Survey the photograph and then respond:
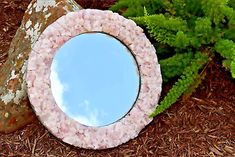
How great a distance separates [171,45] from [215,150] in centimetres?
66

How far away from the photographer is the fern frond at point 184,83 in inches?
128

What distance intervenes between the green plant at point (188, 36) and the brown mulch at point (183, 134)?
0.42 feet

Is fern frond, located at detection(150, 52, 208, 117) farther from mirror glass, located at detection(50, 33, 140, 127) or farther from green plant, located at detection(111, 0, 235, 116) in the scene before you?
mirror glass, located at detection(50, 33, 140, 127)

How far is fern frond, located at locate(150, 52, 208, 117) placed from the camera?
3.25 meters

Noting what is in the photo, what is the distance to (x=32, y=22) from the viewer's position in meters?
3.59

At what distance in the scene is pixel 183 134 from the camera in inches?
131

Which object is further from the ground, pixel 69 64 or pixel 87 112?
pixel 69 64

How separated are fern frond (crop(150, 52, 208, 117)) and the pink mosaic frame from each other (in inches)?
3.5

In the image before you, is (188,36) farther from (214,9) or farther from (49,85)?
(49,85)

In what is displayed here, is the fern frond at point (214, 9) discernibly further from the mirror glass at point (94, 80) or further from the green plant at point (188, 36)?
the mirror glass at point (94, 80)

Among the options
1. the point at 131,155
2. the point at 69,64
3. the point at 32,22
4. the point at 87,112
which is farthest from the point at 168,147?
the point at 32,22

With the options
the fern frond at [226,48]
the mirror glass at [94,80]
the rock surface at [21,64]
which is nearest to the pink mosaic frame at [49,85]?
the mirror glass at [94,80]

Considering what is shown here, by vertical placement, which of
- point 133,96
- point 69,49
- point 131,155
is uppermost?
point 69,49

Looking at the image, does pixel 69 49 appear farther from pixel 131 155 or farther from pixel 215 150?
pixel 215 150
